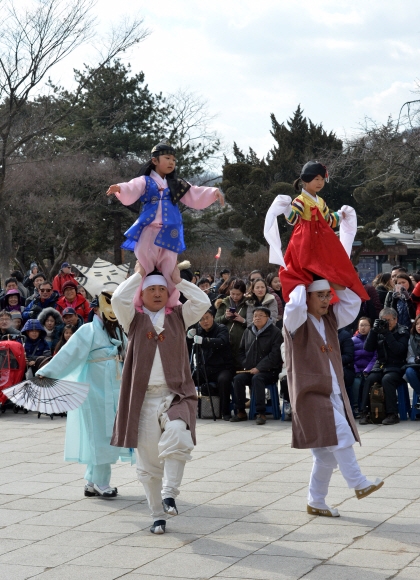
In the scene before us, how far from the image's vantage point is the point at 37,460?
27.6 feet

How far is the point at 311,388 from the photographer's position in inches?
229

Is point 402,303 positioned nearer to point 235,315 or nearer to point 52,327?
point 235,315

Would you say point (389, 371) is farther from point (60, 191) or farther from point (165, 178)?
point (60, 191)

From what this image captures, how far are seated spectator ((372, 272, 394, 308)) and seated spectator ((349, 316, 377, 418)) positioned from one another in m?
2.21

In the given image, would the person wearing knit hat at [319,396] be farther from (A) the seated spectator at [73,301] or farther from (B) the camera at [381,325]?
(A) the seated spectator at [73,301]

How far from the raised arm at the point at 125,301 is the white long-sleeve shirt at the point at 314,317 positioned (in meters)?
1.03

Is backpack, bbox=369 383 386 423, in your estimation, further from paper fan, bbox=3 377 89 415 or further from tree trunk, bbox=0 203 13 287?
tree trunk, bbox=0 203 13 287

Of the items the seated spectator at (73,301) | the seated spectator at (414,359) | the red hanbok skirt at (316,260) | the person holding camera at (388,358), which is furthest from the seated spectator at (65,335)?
the red hanbok skirt at (316,260)

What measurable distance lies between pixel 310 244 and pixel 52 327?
6.78m

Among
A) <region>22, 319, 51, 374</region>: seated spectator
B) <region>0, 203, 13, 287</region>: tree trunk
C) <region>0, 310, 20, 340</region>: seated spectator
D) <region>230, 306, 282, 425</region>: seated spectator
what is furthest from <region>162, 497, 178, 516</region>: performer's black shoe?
<region>0, 203, 13, 287</region>: tree trunk

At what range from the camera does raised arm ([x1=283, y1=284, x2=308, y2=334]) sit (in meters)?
5.77

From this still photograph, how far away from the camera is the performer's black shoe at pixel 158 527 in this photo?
5535 millimetres

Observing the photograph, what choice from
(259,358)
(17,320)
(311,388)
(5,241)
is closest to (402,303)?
(259,358)

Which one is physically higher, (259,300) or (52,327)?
(259,300)
